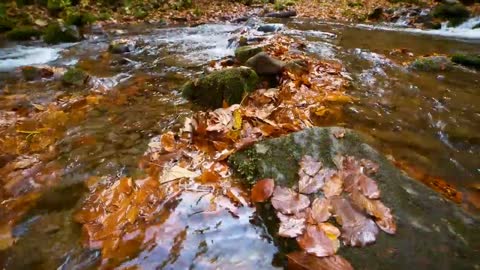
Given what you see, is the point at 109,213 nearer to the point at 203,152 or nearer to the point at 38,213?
the point at 38,213

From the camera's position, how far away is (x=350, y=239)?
1.98 metres

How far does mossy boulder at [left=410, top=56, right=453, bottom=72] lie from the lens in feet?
18.9

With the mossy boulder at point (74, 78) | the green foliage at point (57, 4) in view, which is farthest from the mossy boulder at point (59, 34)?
the mossy boulder at point (74, 78)

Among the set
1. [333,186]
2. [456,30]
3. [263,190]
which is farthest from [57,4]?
[333,186]

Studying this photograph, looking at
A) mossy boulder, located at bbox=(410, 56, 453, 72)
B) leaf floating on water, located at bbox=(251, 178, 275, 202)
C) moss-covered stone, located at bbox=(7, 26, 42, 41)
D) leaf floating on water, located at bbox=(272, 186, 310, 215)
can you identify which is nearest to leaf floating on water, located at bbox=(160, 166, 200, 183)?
leaf floating on water, located at bbox=(251, 178, 275, 202)

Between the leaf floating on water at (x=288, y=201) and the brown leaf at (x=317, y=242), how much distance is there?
0.16m

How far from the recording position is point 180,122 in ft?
12.7

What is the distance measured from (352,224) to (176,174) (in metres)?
1.38

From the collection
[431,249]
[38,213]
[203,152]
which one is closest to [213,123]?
[203,152]

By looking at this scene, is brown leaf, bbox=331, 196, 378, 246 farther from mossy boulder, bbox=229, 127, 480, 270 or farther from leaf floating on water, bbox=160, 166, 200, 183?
leaf floating on water, bbox=160, 166, 200, 183

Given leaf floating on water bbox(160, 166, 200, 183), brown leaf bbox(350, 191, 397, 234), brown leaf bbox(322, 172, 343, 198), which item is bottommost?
leaf floating on water bbox(160, 166, 200, 183)

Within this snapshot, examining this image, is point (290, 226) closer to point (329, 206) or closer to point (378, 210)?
point (329, 206)

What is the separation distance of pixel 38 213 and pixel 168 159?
103 cm

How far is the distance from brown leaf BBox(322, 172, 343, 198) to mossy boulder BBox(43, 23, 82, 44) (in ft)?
27.7
